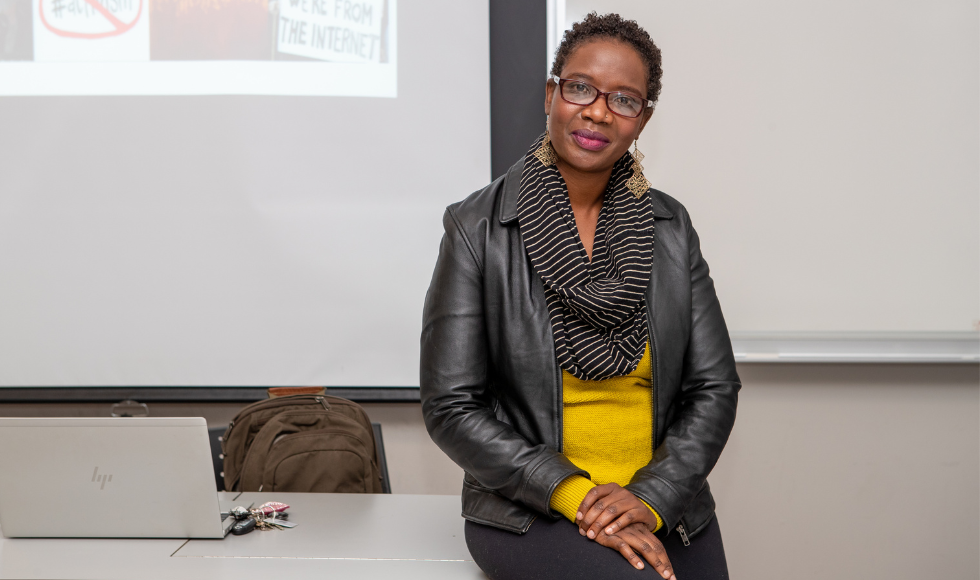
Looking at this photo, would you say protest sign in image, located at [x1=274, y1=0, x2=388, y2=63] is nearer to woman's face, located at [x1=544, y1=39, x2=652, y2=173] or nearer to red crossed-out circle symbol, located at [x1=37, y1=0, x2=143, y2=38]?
red crossed-out circle symbol, located at [x1=37, y1=0, x2=143, y2=38]

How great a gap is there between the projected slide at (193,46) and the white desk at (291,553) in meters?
1.47

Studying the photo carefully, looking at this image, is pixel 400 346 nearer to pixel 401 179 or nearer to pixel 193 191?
pixel 401 179

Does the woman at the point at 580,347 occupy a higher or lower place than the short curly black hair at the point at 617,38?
lower

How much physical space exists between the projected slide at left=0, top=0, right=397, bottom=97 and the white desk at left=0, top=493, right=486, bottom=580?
1473mm

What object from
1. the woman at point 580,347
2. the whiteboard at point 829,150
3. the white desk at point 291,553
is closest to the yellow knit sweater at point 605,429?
the woman at point 580,347

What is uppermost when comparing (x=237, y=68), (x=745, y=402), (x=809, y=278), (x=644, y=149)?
(x=237, y=68)

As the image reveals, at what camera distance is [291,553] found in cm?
131

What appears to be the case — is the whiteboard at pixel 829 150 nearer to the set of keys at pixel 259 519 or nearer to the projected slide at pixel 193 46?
the projected slide at pixel 193 46

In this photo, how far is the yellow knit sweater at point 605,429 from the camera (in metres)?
1.33

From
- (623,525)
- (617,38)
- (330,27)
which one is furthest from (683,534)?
(330,27)

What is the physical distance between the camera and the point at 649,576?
1.10 meters

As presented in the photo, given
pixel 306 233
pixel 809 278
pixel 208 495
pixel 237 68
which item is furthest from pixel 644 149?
pixel 208 495

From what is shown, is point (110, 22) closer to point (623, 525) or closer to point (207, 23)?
point (207, 23)

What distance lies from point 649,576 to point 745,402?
Result: 1492 millimetres
